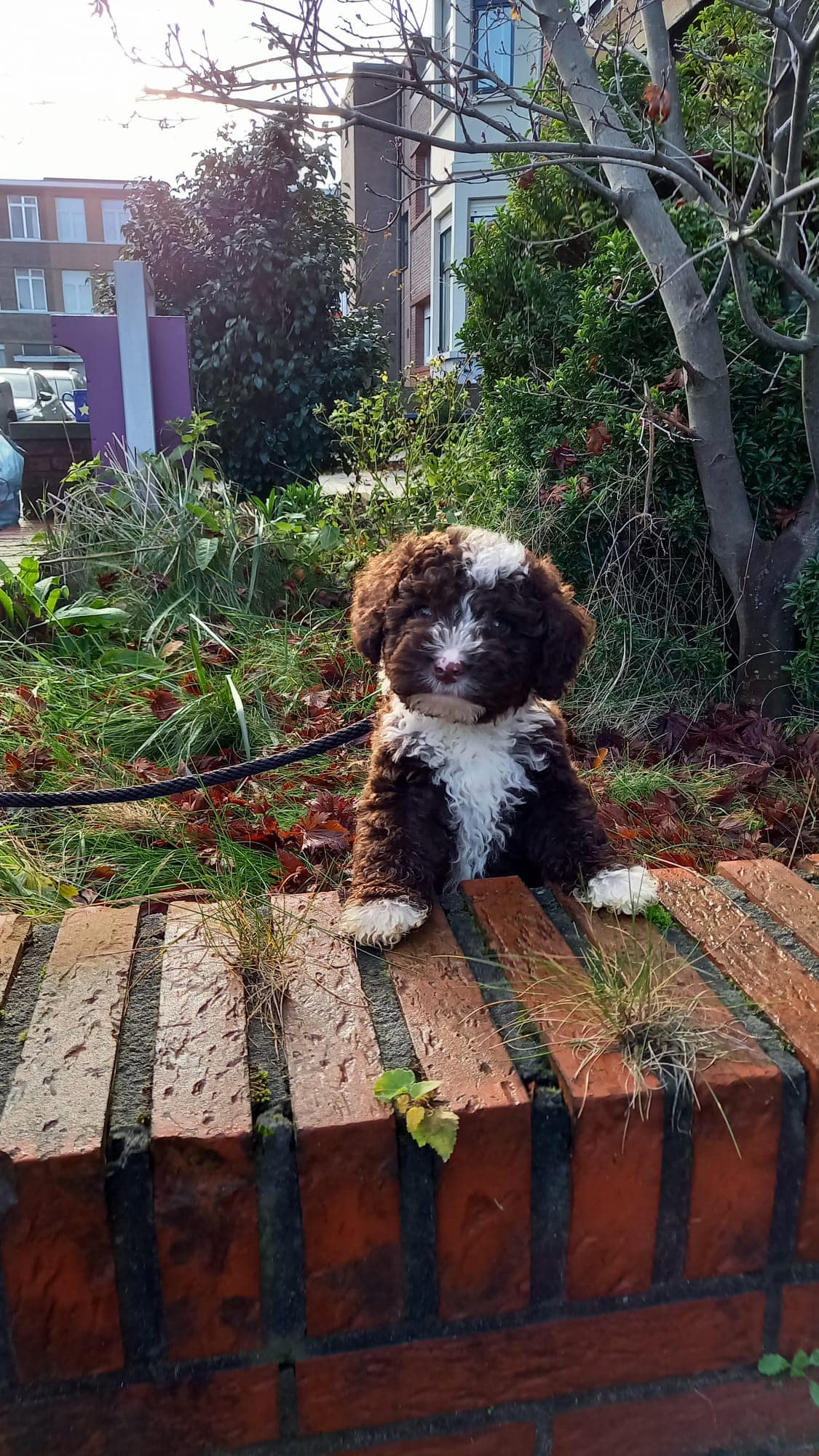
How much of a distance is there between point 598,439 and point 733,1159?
3499mm

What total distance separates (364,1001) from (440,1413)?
617mm

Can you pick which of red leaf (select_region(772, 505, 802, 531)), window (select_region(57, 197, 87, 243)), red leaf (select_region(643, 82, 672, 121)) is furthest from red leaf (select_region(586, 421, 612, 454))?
window (select_region(57, 197, 87, 243))

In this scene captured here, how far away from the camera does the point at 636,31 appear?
5480 millimetres

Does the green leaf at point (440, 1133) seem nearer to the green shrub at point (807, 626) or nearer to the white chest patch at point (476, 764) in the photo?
the white chest patch at point (476, 764)

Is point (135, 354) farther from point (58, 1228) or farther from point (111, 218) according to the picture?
point (111, 218)

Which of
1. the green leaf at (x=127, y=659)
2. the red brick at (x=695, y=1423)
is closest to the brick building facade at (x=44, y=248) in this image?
the green leaf at (x=127, y=659)

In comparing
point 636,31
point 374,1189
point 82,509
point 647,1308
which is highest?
point 636,31

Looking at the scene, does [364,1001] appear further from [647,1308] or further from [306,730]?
[306,730]

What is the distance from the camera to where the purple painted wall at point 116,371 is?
7.22 meters

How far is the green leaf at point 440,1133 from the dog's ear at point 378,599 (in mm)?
1258

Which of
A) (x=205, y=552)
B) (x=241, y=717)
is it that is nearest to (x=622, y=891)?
(x=241, y=717)

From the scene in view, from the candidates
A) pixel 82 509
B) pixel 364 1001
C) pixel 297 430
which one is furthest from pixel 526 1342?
pixel 297 430

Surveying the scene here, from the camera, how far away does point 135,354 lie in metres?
7.12

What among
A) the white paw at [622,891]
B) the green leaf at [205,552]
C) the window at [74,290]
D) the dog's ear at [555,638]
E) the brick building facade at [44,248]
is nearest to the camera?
the white paw at [622,891]
